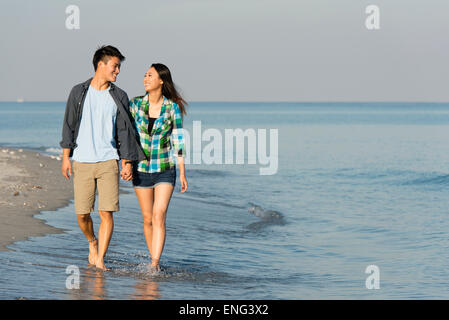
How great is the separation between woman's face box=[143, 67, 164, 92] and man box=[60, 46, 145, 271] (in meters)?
0.29

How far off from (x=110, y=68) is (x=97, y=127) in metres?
0.56

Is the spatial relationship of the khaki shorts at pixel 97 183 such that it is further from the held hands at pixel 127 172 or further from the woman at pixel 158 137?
the woman at pixel 158 137

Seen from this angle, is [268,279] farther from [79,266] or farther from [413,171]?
[413,171]

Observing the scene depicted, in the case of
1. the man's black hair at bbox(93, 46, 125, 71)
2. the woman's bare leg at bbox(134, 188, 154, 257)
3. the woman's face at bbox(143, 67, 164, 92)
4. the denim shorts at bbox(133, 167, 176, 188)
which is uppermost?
the man's black hair at bbox(93, 46, 125, 71)

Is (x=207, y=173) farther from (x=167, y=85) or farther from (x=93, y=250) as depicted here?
(x=167, y=85)

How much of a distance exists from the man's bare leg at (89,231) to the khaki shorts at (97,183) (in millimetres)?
111

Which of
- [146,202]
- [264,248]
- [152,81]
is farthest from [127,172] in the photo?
[264,248]

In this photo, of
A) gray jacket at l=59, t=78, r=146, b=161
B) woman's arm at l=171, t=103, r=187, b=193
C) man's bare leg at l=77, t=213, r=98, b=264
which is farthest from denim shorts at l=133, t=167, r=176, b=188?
man's bare leg at l=77, t=213, r=98, b=264

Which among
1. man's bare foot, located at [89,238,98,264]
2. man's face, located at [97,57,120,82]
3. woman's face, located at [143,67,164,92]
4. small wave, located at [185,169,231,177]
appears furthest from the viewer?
small wave, located at [185,169,231,177]

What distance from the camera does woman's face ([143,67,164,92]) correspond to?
6535 millimetres

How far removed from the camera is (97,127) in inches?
245

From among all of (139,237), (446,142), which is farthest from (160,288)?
(446,142)

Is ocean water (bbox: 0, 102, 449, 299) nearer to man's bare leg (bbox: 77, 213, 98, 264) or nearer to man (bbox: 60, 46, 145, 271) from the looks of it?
man's bare leg (bbox: 77, 213, 98, 264)

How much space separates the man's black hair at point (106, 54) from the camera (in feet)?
20.4
